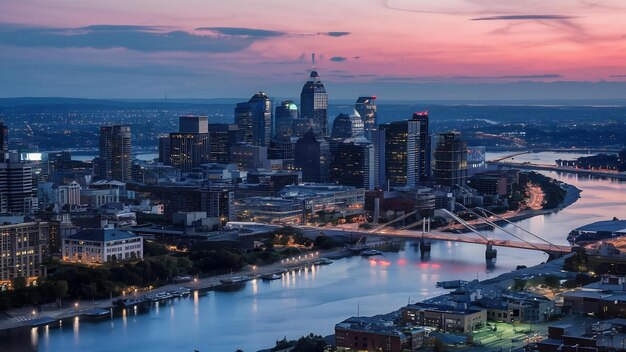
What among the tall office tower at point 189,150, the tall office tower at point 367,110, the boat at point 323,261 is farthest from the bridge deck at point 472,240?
the tall office tower at point 367,110

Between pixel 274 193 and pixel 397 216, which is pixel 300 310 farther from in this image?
pixel 274 193

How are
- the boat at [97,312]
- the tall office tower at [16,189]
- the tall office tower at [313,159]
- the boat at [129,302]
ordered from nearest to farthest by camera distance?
the boat at [97,312]
the boat at [129,302]
the tall office tower at [16,189]
the tall office tower at [313,159]

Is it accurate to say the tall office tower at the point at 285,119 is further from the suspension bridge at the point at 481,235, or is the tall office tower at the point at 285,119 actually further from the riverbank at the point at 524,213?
the suspension bridge at the point at 481,235

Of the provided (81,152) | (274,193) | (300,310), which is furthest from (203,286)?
(81,152)

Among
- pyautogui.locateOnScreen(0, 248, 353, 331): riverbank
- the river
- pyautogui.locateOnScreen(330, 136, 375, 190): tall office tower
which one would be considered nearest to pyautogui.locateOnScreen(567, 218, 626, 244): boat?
the river

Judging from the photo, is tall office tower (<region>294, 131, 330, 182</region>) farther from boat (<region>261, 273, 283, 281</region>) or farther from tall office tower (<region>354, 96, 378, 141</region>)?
boat (<region>261, 273, 283, 281</region>)

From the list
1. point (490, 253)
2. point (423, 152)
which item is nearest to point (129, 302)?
point (490, 253)
